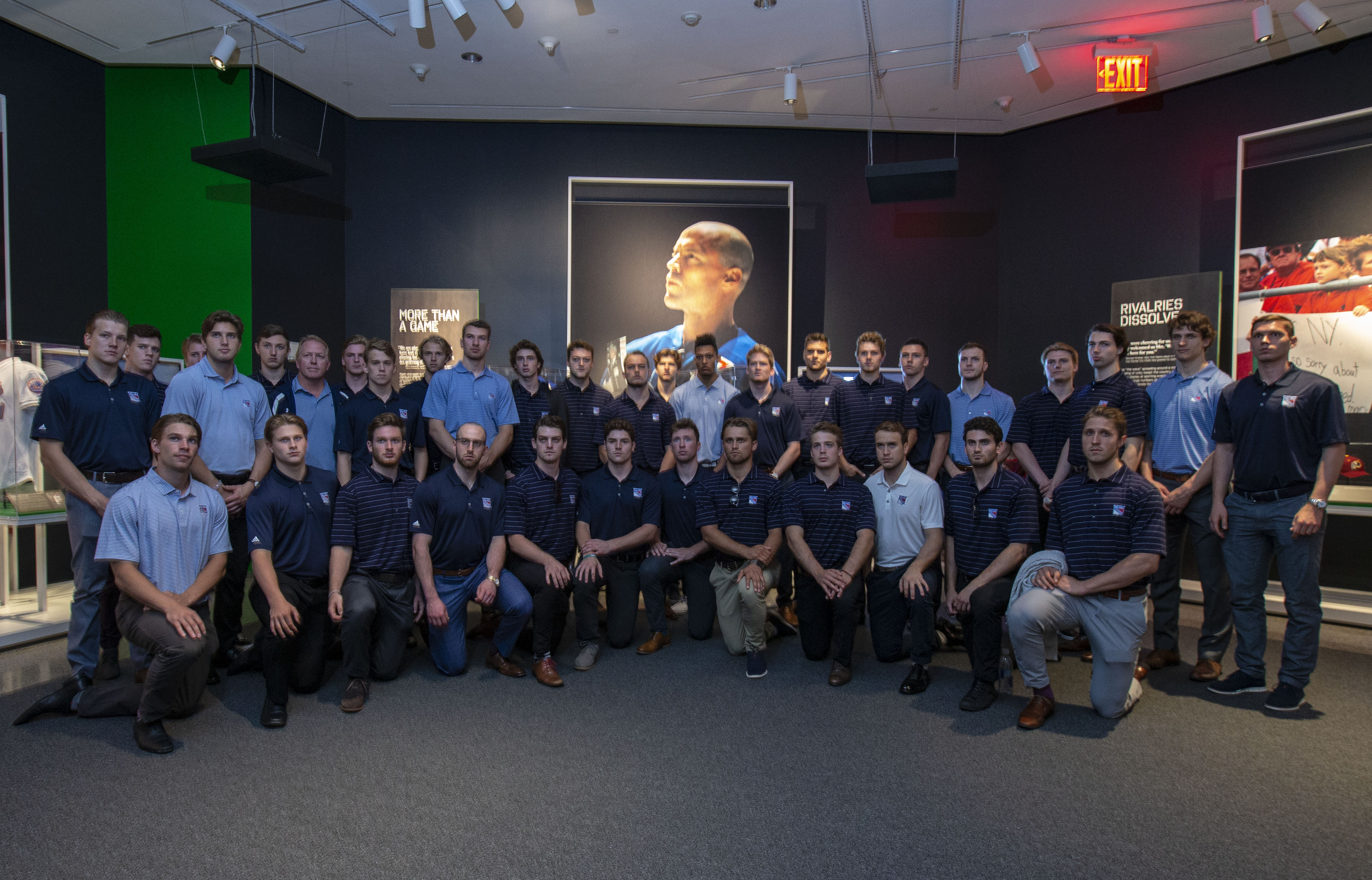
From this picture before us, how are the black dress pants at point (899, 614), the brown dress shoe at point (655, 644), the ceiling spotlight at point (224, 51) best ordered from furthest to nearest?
the ceiling spotlight at point (224, 51), the brown dress shoe at point (655, 644), the black dress pants at point (899, 614)

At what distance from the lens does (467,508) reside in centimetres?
375

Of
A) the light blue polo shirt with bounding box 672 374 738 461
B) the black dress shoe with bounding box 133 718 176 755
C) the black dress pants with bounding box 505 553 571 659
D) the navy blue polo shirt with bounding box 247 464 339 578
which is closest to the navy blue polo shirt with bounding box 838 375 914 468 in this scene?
the light blue polo shirt with bounding box 672 374 738 461

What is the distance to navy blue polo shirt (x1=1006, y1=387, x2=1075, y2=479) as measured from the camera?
13.8ft

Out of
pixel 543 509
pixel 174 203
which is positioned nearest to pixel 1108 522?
pixel 543 509

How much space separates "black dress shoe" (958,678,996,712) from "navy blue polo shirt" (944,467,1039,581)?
54cm

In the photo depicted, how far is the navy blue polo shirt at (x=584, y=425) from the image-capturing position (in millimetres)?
4879

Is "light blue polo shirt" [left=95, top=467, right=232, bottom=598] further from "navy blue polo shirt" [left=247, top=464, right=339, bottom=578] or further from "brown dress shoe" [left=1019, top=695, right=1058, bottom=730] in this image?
"brown dress shoe" [left=1019, top=695, right=1058, bottom=730]

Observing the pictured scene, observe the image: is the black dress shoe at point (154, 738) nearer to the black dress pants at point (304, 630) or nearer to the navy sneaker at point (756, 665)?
the black dress pants at point (304, 630)

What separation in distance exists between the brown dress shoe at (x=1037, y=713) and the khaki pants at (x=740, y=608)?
121 cm

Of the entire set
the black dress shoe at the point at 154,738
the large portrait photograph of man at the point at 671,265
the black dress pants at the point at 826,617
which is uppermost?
the large portrait photograph of man at the point at 671,265

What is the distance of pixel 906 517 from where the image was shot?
382 centimetres

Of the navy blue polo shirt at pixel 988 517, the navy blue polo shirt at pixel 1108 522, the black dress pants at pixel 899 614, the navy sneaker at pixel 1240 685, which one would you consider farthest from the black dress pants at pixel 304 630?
the navy sneaker at pixel 1240 685

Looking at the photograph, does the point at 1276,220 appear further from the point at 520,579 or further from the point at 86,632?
the point at 86,632

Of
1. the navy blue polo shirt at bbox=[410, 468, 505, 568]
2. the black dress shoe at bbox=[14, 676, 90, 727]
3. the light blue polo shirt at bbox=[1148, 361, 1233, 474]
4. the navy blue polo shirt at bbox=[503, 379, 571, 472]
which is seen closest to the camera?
the black dress shoe at bbox=[14, 676, 90, 727]
